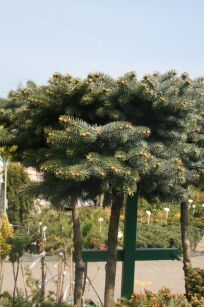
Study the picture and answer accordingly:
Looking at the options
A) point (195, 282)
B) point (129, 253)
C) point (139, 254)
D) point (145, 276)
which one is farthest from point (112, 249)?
point (145, 276)

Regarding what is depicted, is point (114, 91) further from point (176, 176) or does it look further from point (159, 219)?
point (159, 219)

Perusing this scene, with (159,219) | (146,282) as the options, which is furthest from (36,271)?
(159,219)

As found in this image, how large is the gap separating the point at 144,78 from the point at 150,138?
494mm

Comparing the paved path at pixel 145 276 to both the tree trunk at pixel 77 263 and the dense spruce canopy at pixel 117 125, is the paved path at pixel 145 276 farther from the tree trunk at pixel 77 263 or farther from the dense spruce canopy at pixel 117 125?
the dense spruce canopy at pixel 117 125

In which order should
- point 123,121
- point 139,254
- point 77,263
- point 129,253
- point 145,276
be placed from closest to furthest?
point 123,121 → point 77,263 → point 129,253 → point 139,254 → point 145,276

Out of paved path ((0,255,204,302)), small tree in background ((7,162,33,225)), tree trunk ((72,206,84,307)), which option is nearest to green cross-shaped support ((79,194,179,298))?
tree trunk ((72,206,84,307))

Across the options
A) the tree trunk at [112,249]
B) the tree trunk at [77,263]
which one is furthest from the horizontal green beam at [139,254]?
the tree trunk at [112,249]

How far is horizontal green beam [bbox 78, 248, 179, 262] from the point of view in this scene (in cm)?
446

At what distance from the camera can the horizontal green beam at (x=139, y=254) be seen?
4461 mm

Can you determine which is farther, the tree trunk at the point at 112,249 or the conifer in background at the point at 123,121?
the tree trunk at the point at 112,249

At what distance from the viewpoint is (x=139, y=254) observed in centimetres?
455

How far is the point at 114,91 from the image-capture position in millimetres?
3197

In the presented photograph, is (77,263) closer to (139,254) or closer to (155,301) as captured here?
(139,254)

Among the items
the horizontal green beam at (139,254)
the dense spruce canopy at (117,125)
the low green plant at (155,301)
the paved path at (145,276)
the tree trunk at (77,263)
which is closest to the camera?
the dense spruce canopy at (117,125)
